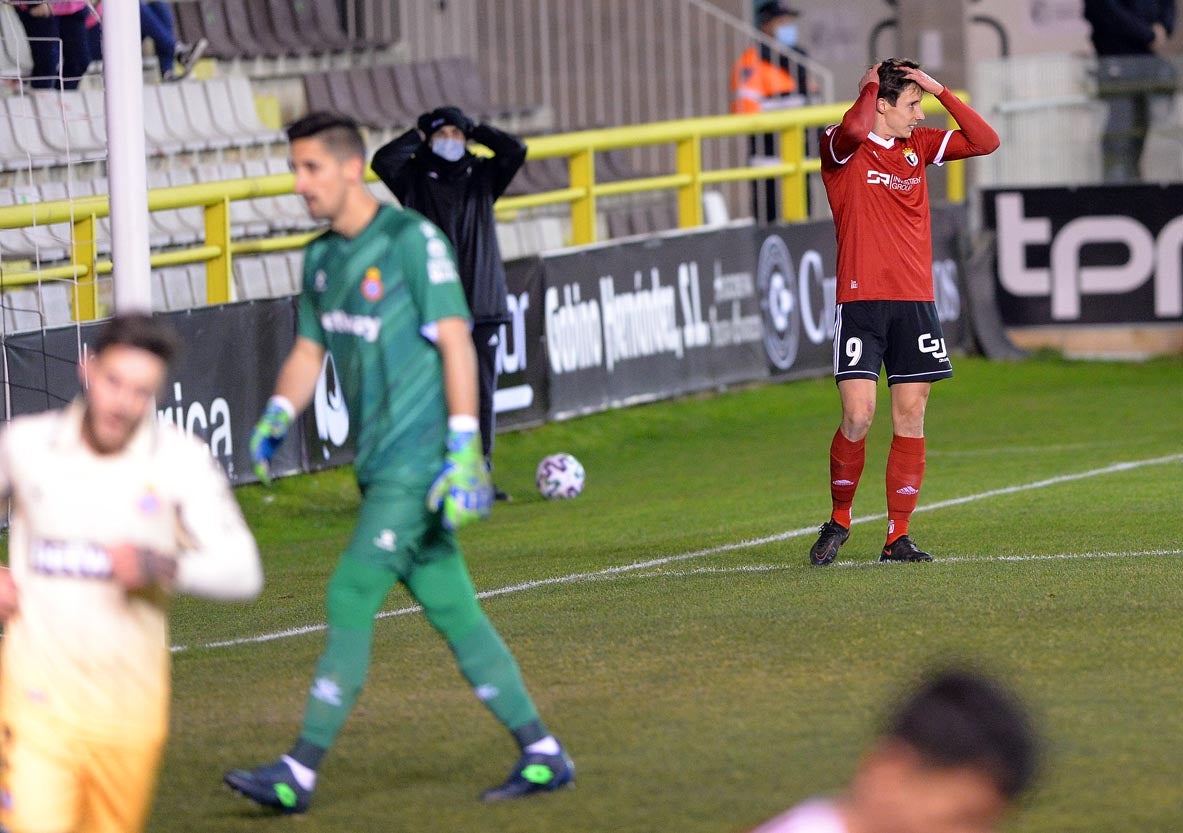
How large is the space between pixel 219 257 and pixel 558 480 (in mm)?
2568

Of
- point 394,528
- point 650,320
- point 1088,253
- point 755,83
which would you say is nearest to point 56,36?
point 650,320

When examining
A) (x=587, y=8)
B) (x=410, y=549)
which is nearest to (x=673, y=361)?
(x=587, y=8)

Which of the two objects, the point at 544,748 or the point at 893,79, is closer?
the point at 544,748

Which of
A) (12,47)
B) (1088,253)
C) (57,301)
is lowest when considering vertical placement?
(1088,253)

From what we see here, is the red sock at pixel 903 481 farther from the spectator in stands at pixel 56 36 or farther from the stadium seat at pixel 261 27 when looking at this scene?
the stadium seat at pixel 261 27

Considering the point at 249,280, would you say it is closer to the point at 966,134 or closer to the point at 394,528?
the point at 966,134

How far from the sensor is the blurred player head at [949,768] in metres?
2.87

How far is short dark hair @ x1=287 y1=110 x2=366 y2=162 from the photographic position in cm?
530

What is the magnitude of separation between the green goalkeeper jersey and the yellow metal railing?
603 cm

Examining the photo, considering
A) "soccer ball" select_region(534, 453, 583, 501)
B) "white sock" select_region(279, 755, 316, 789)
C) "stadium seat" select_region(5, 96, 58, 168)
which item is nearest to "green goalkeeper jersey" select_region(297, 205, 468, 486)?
"white sock" select_region(279, 755, 316, 789)

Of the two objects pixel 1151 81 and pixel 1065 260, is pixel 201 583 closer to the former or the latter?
pixel 1065 260

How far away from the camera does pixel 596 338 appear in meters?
14.7

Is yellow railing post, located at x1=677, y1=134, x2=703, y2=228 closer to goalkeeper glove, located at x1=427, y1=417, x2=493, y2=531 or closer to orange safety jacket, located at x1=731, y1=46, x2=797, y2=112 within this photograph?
orange safety jacket, located at x1=731, y1=46, x2=797, y2=112

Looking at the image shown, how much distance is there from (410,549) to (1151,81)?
1516 centimetres
